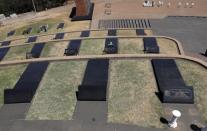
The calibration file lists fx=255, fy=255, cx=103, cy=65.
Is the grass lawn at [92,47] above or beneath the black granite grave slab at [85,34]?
above

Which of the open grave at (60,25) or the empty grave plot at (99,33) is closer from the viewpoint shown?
the empty grave plot at (99,33)

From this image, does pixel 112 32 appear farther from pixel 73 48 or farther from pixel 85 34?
pixel 73 48

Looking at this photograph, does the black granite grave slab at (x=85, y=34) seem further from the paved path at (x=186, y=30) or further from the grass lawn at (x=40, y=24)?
the paved path at (x=186, y=30)

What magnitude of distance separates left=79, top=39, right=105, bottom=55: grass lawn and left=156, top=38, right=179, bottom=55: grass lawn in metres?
9.25

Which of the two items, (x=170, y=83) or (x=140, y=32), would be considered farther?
(x=140, y=32)

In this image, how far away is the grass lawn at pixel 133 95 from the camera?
23.8 metres

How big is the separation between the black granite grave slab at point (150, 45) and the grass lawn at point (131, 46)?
0.69 m

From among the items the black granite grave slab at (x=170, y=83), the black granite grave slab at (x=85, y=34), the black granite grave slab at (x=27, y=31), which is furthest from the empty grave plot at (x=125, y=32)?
the black granite grave slab at (x=27, y=31)

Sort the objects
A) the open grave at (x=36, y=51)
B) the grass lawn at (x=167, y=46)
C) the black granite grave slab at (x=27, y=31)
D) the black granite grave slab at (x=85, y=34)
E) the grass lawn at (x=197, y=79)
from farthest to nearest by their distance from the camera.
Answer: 1. the black granite grave slab at (x=27, y=31)
2. the black granite grave slab at (x=85, y=34)
3. the open grave at (x=36, y=51)
4. the grass lawn at (x=167, y=46)
5. the grass lawn at (x=197, y=79)

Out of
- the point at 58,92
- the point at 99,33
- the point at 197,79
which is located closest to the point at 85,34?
the point at 99,33

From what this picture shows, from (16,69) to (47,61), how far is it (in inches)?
162

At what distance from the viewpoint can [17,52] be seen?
43.4 m

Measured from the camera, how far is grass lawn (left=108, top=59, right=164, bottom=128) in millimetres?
23781

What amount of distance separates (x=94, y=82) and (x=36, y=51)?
16.8 meters
